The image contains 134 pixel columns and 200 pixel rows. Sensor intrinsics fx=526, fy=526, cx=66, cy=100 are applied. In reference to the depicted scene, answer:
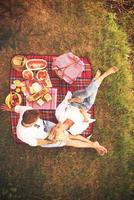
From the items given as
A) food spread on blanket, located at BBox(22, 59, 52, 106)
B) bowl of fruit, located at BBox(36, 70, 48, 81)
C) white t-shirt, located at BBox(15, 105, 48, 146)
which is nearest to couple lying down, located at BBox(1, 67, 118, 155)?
white t-shirt, located at BBox(15, 105, 48, 146)

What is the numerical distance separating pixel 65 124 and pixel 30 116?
28 cm

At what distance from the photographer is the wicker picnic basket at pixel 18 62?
13.6 feet

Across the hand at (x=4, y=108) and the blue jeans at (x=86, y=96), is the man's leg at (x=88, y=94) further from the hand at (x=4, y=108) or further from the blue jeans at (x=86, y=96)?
the hand at (x=4, y=108)

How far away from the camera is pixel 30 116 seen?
4.08 m

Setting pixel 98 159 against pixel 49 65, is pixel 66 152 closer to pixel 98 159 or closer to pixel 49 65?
pixel 98 159

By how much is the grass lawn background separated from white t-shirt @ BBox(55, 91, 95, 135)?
125 millimetres

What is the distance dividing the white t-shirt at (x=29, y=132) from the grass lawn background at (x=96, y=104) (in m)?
0.07

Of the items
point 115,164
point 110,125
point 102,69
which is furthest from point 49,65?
point 115,164

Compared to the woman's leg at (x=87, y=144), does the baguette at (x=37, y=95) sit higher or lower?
higher

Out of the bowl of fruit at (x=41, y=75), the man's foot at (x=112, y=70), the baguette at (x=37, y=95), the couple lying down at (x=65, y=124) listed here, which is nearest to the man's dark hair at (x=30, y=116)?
the couple lying down at (x=65, y=124)

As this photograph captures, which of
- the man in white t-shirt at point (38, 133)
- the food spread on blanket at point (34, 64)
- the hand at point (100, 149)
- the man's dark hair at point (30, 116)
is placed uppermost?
the food spread on blanket at point (34, 64)

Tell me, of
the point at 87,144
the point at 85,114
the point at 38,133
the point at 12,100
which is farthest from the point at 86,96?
the point at 12,100

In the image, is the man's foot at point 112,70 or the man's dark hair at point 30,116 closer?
the man's dark hair at point 30,116

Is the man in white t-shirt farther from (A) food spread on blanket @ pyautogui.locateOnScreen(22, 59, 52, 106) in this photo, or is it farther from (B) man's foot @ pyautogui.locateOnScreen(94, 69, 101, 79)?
(B) man's foot @ pyautogui.locateOnScreen(94, 69, 101, 79)
